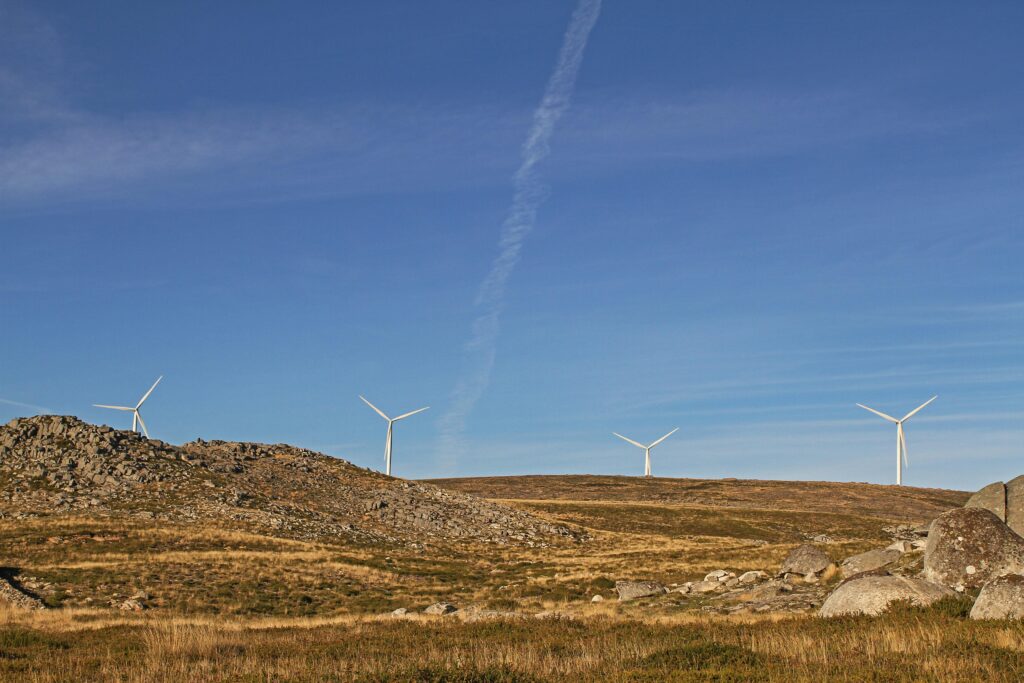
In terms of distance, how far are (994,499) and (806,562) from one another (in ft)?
27.0

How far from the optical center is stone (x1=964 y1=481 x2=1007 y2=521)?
3341 cm

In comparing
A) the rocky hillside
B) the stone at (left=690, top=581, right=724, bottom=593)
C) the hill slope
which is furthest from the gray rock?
the hill slope

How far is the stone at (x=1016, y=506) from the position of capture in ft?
107

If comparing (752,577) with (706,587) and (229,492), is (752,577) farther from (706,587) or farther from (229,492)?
(229,492)

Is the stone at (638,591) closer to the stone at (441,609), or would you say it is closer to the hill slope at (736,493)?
the stone at (441,609)

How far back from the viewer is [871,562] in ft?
115

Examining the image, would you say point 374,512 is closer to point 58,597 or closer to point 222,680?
point 58,597

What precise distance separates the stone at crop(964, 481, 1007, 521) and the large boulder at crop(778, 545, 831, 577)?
21.7ft

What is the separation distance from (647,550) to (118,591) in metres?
42.9

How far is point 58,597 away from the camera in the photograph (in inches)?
1586

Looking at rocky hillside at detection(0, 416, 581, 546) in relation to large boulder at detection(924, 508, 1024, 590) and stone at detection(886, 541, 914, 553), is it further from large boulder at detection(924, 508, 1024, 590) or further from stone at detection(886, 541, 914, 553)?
large boulder at detection(924, 508, 1024, 590)

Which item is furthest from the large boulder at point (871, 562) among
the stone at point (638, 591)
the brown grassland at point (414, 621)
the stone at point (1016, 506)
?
the stone at point (638, 591)

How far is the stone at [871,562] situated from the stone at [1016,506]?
449 cm

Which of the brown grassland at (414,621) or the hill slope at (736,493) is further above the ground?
the hill slope at (736,493)
